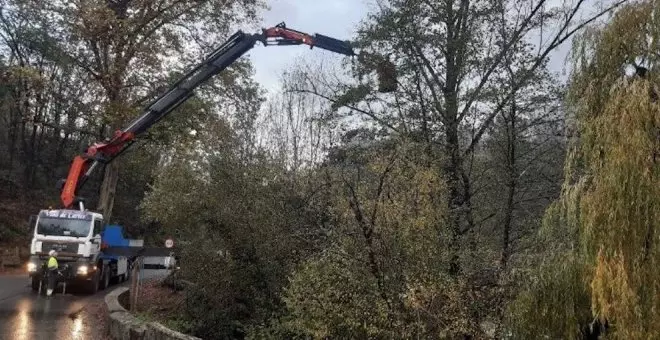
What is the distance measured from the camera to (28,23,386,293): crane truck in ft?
66.0

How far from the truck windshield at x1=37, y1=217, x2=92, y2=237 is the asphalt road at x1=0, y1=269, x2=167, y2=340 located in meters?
2.03

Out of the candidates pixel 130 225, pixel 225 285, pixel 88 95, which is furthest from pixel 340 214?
pixel 130 225

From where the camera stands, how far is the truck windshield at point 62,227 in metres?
21.0

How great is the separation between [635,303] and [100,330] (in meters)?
11.3

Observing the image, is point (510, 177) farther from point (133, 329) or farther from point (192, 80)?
point (192, 80)

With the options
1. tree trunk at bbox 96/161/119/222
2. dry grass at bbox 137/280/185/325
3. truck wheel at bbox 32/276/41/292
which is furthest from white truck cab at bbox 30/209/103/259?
tree trunk at bbox 96/161/119/222

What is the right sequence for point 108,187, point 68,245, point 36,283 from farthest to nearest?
point 108,187 → point 36,283 → point 68,245

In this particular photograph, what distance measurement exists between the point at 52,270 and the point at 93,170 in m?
3.52

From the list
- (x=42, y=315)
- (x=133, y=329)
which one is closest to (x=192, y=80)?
(x=42, y=315)

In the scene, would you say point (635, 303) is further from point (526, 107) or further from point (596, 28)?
point (526, 107)

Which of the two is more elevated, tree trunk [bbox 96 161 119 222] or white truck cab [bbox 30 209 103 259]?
tree trunk [bbox 96 161 119 222]

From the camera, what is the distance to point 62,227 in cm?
2123

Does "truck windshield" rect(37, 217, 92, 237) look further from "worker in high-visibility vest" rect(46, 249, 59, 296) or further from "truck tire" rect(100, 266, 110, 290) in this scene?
"truck tire" rect(100, 266, 110, 290)

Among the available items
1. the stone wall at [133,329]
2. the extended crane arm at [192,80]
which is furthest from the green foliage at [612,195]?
the extended crane arm at [192,80]
